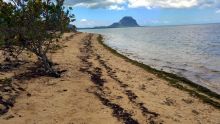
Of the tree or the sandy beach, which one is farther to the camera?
the tree

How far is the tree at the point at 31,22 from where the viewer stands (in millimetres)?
18731

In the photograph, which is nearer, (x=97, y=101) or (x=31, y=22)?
(x=97, y=101)

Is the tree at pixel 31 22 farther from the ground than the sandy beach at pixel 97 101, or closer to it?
farther from the ground

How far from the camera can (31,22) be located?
19312 mm

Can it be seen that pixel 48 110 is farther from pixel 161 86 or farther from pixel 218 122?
pixel 161 86

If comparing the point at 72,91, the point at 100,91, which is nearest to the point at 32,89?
the point at 72,91

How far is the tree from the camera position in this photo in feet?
61.5

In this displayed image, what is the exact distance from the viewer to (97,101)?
14.7 metres

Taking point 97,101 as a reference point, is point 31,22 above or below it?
above

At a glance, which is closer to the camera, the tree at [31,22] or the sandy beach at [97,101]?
the sandy beach at [97,101]

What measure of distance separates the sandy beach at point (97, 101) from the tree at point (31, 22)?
6.59ft

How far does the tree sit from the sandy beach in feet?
6.59

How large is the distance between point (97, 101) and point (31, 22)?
23.6 ft

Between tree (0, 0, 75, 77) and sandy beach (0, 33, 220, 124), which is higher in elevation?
tree (0, 0, 75, 77)
